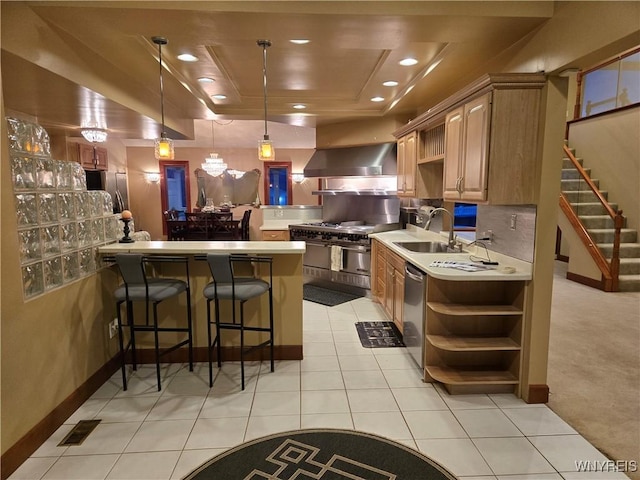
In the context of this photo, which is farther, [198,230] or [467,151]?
[198,230]

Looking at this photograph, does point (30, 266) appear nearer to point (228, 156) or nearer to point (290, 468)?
point (290, 468)

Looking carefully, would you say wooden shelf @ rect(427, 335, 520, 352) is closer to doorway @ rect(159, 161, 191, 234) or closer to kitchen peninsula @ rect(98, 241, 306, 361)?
kitchen peninsula @ rect(98, 241, 306, 361)

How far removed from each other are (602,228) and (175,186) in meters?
9.81

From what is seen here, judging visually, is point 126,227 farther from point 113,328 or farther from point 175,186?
A: point 175,186

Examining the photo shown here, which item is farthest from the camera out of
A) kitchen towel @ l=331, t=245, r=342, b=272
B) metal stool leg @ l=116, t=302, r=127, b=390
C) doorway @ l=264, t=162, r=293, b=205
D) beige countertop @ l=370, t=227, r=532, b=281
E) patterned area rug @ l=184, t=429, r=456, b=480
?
doorway @ l=264, t=162, r=293, b=205

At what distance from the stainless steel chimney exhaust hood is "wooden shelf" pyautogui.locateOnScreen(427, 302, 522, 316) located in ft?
9.32

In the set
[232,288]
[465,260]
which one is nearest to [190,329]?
[232,288]

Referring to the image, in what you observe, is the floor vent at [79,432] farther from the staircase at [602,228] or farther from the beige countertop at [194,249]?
the staircase at [602,228]

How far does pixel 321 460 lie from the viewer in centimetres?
206

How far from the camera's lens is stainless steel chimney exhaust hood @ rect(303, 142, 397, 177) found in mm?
5332

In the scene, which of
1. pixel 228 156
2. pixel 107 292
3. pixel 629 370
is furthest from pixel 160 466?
pixel 228 156

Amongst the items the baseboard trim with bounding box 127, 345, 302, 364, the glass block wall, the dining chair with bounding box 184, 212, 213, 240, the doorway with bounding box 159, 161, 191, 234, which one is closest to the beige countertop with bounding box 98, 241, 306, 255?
the glass block wall

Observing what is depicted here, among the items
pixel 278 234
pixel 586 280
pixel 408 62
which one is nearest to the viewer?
pixel 408 62

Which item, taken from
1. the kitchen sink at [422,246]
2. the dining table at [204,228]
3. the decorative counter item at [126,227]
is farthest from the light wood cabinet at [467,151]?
the dining table at [204,228]
